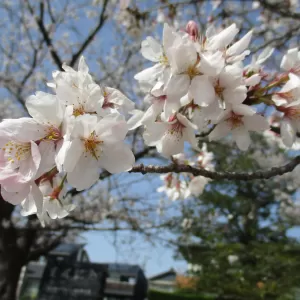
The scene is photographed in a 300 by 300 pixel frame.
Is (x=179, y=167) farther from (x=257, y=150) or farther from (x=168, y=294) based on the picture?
(x=168, y=294)

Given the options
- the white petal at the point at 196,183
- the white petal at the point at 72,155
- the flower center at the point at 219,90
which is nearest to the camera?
the white petal at the point at 72,155

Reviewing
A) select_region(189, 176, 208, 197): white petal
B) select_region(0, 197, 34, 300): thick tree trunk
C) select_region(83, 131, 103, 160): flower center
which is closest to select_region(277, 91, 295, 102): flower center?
select_region(83, 131, 103, 160): flower center

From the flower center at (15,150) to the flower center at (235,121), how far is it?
1.65 feet

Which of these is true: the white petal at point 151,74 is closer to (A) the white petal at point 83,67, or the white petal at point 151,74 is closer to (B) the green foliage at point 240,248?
(A) the white petal at point 83,67

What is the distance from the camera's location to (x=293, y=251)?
5.35 m

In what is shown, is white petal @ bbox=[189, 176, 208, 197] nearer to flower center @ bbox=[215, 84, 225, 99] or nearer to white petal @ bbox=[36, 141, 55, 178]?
flower center @ bbox=[215, 84, 225, 99]

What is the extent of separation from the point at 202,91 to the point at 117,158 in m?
0.24

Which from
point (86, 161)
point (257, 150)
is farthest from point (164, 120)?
point (257, 150)

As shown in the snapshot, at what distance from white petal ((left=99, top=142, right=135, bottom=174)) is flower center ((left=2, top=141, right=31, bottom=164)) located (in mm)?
161

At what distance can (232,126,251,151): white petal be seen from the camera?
2.96 feet

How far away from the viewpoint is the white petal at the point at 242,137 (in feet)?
2.96

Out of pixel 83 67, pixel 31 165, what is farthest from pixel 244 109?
pixel 31 165

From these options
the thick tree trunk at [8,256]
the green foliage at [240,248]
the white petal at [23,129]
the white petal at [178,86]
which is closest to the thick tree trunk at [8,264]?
the thick tree trunk at [8,256]

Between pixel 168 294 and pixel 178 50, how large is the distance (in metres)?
A: 13.1
